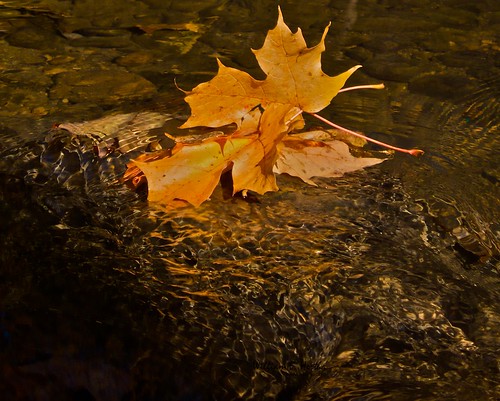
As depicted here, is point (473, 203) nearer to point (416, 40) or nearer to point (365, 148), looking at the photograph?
point (365, 148)

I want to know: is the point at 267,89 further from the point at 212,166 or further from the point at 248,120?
the point at 212,166

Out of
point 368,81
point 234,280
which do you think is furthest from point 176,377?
point 368,81

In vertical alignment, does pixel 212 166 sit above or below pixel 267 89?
below

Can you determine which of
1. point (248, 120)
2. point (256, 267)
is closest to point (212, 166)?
point (248, 120)

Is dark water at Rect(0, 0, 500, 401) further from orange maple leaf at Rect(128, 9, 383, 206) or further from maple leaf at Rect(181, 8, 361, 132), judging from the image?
maple leaf at Rect(181, 8, 361, 132)

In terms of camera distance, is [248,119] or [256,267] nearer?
[256,267]

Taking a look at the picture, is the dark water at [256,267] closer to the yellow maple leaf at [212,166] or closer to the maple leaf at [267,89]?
the yellow maple leaf at [212,166]
